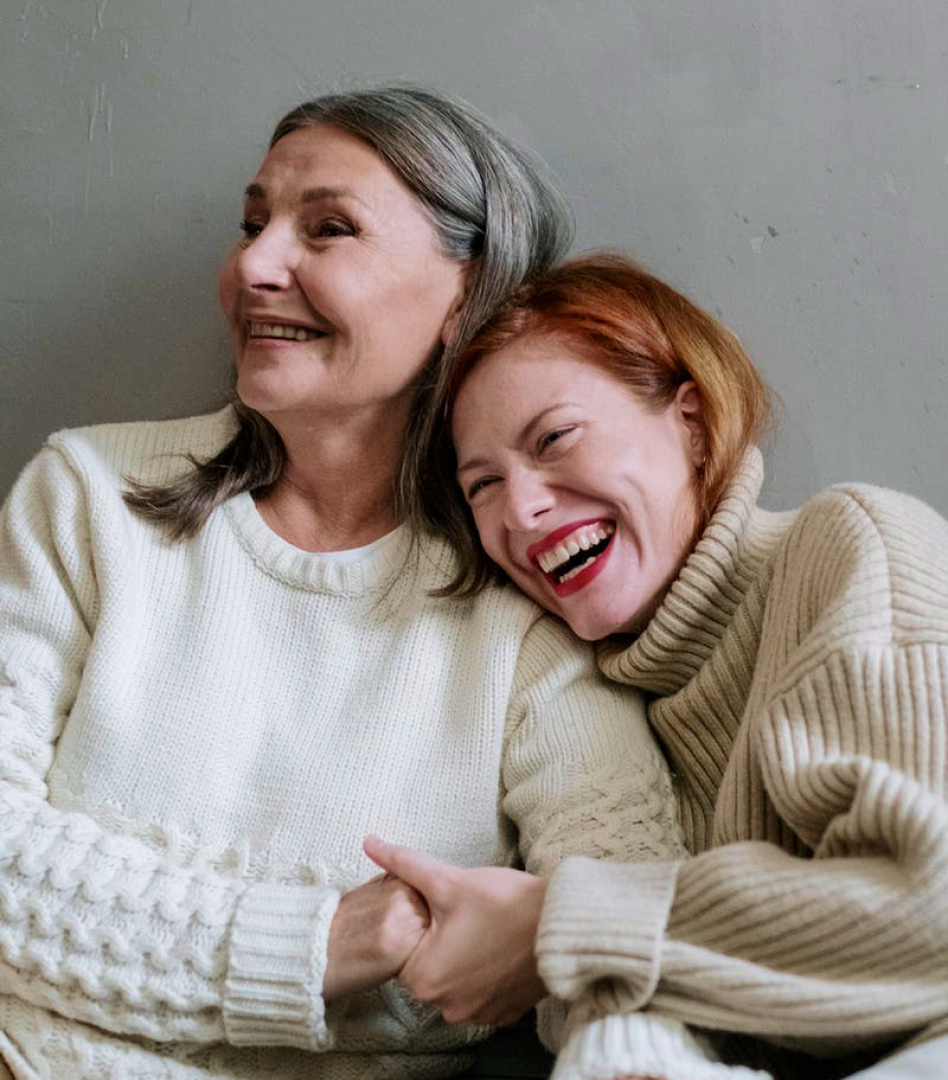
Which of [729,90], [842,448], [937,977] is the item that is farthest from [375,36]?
[937,977]

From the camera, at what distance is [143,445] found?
67.9 inches

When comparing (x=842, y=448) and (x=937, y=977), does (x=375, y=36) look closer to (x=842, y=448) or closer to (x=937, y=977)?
→ (x=842, y=448)

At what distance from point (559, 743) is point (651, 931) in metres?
0.39

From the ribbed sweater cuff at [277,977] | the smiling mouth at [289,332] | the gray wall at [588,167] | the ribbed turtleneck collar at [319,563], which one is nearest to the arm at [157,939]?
the ribbed sweater cuff at [277,977]

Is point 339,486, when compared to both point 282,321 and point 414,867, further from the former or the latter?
point 414,867

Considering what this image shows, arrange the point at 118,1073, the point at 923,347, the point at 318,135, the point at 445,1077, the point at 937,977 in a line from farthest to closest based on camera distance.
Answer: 1. the point at 923,347
2. the point at 318,135
3. the point at 445,1077
4. the point at 118,1073
5. the point at 937,977

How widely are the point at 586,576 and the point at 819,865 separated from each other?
49 centimetres

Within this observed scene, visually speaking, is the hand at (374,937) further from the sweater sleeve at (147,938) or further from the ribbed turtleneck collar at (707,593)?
the ribbed turtleneck collar at (707,593)

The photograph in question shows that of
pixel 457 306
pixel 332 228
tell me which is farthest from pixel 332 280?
pixel 457 306

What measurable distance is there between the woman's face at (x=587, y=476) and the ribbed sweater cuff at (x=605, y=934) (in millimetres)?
408

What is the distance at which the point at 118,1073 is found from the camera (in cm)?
134

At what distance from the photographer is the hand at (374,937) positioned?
1.29 metres

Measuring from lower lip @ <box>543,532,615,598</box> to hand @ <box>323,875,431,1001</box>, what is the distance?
1.35 ft

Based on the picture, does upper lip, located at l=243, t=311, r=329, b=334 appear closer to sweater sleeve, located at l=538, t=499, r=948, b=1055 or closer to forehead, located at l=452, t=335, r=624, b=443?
forehead, located at l=452, t=335, r=624, b=443
